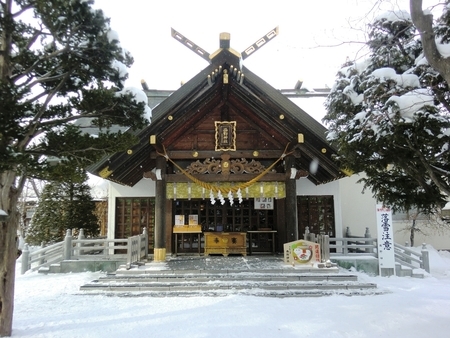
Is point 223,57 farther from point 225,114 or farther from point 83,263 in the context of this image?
point 83,263

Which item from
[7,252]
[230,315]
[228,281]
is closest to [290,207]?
[228,281]

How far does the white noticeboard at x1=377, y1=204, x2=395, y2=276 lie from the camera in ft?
36.4

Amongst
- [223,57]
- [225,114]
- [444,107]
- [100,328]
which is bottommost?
[100,328]

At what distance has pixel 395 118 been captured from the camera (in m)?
5.05

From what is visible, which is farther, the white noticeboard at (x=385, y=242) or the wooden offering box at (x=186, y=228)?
the wooden offering box at (x=186, y=228)

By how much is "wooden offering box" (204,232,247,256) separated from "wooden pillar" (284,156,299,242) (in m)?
1.97

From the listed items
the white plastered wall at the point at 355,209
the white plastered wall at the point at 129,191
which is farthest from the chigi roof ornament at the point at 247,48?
the white plastered wall at the point at 355,209

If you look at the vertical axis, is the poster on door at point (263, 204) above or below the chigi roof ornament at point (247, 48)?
below

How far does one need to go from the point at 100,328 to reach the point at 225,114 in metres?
7.93

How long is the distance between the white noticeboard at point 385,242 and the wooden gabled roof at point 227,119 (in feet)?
6.26

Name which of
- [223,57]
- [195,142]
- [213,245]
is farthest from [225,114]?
[213,245]

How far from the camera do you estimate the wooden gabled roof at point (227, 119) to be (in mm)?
10625

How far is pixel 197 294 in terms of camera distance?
8453mm

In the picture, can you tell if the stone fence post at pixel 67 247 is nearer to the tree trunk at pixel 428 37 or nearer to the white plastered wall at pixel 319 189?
the white plastered wall at pixel 319 189
